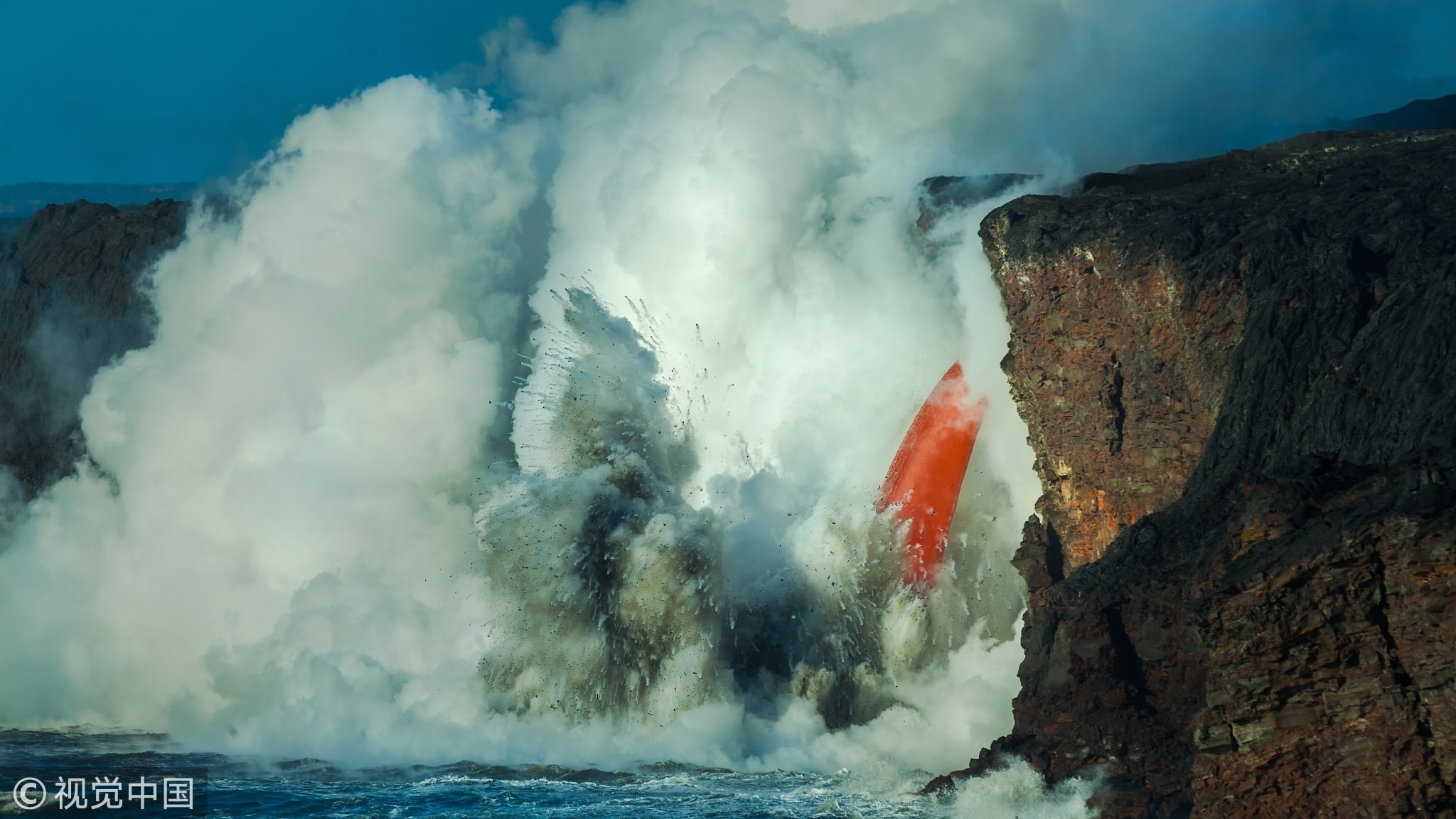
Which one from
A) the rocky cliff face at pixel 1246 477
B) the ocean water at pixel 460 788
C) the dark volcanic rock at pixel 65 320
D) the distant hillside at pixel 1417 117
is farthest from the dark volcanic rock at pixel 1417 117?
the dark volcanic rock at pixel 65 320

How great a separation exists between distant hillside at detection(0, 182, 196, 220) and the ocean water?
265 ft

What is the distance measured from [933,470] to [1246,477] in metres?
27.0

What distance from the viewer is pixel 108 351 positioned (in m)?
99.1

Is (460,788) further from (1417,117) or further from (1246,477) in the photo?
(1417,117)

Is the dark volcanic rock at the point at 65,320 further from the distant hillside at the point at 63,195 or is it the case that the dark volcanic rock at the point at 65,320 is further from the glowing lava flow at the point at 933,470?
the glowing lava flow at the point at 933,470

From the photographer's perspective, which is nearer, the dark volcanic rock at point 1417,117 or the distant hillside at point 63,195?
the dark volcanic rock at point 1417,117

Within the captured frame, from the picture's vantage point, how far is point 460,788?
5297 cm

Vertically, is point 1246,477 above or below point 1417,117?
below

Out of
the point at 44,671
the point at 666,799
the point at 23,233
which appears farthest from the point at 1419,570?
the point at 23,233

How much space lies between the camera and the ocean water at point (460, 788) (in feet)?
157

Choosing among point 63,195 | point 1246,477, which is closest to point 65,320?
point 63,195

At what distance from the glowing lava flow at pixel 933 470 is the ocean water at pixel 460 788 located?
14.9 metres

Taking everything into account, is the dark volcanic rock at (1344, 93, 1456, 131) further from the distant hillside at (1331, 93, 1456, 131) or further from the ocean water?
the ocean water

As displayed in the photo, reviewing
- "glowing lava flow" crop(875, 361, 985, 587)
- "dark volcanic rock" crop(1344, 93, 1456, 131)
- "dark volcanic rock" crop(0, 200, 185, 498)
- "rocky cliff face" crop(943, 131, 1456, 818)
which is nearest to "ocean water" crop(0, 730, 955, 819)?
"rocky cliff face" crop(943, 131, 1456, 818)
